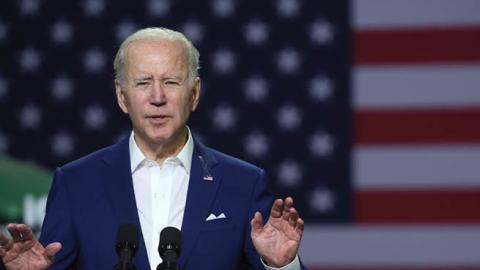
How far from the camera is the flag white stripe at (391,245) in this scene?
170 inches

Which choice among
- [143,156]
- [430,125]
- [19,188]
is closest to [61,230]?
[143,156]

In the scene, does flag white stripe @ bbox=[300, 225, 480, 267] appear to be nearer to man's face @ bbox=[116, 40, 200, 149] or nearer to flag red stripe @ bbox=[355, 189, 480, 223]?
flag red stripe @ bbox=[355, 189, 480, 223]

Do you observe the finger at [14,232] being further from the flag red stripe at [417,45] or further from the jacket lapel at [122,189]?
the flag red stripe at [417,45]

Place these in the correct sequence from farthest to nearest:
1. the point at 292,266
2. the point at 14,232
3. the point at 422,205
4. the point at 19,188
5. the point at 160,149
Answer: the point at 422,205, the point at 19,188, the point at 160,149, the point at 292,266, the point at 14,232

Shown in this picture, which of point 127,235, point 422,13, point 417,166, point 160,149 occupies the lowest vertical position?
point 417,166

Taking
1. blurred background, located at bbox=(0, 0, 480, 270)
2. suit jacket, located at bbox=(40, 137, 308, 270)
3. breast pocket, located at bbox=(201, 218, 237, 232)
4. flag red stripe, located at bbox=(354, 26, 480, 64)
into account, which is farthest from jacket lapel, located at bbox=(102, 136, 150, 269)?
flag red stripe, located at bbox=(354, 26, 480, 64)

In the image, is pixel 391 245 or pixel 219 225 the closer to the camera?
pixel 219 225

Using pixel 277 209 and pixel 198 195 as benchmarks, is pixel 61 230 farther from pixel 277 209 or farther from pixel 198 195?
pixel 277 209

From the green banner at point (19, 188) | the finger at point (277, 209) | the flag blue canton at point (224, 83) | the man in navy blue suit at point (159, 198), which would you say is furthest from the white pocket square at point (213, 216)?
the flag blue canton at point (224, 83)

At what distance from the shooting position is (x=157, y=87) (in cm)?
183

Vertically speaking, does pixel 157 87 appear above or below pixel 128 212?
above

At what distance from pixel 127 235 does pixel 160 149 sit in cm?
35

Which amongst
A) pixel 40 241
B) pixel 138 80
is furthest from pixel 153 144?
pixel 40 241

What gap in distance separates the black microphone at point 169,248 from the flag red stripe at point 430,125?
9.41 ft
